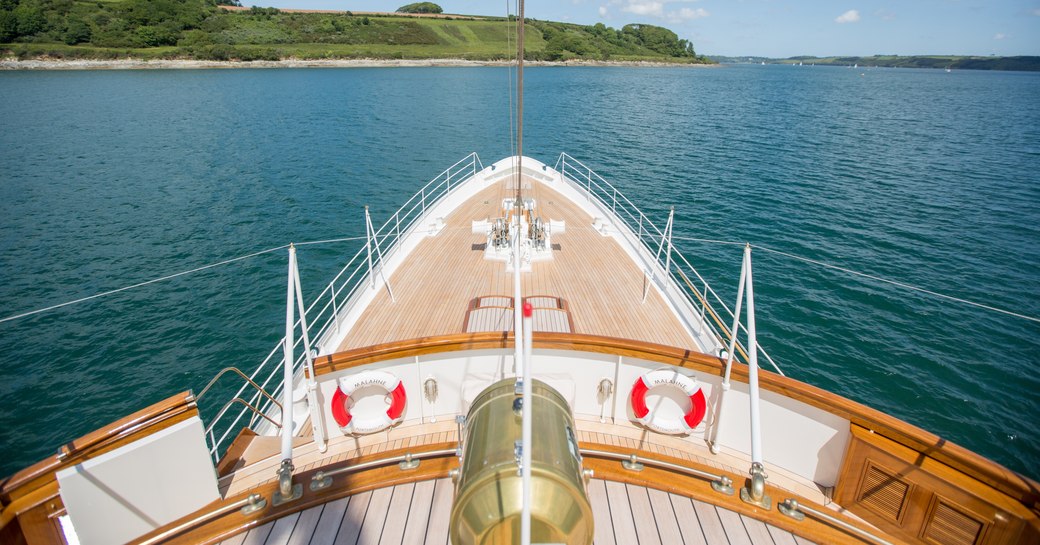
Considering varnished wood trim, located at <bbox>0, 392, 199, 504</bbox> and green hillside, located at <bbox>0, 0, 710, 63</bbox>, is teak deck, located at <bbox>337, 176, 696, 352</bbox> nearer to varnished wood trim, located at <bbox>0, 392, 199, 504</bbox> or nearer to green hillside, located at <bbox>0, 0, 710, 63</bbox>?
varnished wood trim, located at <bbox>0, 392, 199, 504</bbox>

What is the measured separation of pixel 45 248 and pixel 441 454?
19829 millimetres

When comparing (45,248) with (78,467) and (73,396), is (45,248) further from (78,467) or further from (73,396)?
(78,467)

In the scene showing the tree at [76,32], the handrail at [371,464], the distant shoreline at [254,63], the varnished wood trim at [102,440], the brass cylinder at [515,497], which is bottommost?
the handrail at [371,464]

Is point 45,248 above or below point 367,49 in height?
below

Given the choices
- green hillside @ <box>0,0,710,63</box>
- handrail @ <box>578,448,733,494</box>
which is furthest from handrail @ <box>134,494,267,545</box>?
green hillside @ <box>0,0,710,63</box>

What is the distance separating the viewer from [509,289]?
8.15 m

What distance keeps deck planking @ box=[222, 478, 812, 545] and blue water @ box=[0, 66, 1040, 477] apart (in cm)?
840

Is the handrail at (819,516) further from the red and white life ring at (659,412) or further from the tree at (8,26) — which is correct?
the tree at (8,26)

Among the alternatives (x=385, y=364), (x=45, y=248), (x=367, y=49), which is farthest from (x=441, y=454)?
(x=367, y=49)

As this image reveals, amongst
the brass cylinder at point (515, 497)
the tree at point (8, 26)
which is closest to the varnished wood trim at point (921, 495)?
the brass cylinder at point (515, 497)

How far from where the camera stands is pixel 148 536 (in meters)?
3.63

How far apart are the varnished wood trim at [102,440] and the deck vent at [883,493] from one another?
5.47 metres

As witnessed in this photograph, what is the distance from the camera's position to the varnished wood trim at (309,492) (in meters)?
3.67

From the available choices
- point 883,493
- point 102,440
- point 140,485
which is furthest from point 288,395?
point 883,493
